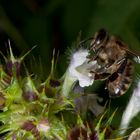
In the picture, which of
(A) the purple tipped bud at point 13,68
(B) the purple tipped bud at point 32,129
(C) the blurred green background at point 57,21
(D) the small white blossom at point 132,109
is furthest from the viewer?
(C) the blurred green background at point 57,21

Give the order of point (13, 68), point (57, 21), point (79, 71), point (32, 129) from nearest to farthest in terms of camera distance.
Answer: point (32, 129), point (13, 68), point (79, 71), point (57, 21)

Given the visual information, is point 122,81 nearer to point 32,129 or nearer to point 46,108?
point 46,108

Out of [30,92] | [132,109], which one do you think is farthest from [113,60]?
[30,92]

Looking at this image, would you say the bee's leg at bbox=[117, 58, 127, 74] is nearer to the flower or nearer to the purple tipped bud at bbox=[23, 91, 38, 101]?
the flower

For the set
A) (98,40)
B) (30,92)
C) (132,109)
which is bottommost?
(132,109)

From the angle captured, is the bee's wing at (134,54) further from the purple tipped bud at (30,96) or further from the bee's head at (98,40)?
the purple tipped bud at (30,96)

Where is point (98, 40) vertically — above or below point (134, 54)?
above

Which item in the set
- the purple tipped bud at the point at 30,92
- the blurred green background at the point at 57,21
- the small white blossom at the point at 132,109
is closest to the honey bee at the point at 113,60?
the small white blossom at the point at 132,109
